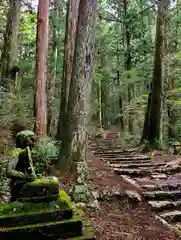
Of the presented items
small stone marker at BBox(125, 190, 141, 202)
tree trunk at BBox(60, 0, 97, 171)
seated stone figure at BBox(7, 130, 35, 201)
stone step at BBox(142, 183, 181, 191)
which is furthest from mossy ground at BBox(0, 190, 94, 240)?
stone step at BBox(142, 183, 181, 191)

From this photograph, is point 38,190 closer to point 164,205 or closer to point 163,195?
point 164,205

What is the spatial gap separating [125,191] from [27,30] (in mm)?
13420

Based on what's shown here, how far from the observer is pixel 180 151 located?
42.1ft

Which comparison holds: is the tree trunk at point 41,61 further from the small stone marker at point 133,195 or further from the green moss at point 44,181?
the green moss at point 44,181

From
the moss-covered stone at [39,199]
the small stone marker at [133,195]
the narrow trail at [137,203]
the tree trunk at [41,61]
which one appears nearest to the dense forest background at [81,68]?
the tree trunk at [41,61]

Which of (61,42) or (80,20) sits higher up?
(61,42)

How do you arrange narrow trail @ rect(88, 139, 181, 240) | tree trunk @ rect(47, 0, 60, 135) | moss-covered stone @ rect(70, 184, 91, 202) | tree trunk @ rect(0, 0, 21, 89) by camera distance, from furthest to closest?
tree trunk @ rect(47, 0, 60, 135) → tree trunk @ rect(0, 0, 21, 89) → moss-covered stone @ rect(70, 184, 91, 202) → narrow trail @ rect(88, 139, 181, 240)

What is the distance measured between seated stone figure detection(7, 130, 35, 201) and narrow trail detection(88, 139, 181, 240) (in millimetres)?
1517

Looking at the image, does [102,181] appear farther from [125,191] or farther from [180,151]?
[180,151]

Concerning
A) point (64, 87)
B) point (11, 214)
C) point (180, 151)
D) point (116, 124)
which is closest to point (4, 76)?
point (64, 87)

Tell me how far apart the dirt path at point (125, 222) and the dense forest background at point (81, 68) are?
1.92 metres

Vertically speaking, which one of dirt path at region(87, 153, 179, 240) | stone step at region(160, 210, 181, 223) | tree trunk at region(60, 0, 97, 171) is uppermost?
tree trunk at region(60, 0, 97, 171)

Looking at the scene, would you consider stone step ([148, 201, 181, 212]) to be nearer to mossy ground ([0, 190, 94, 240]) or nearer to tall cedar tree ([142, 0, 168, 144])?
mossy ground ([0, 190, 94, 240])

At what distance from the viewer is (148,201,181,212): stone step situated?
6.16m
